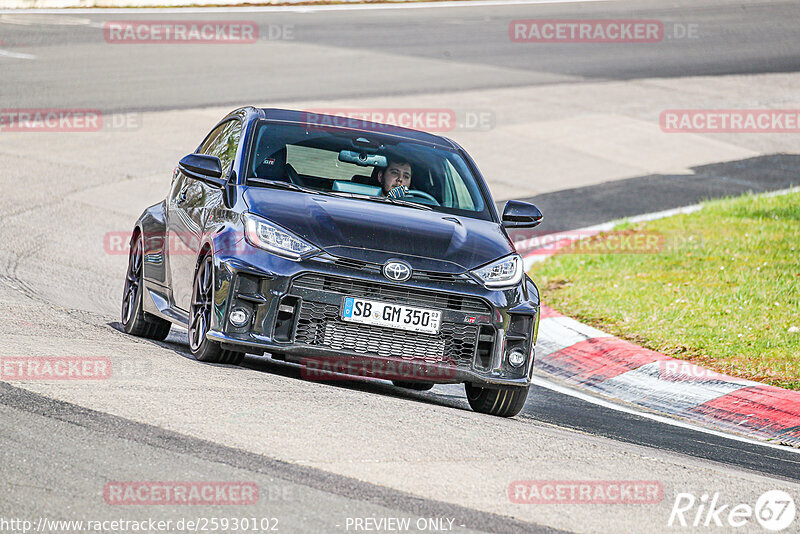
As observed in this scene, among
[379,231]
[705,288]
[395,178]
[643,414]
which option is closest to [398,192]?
[395,178]

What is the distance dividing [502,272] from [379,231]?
0.76 meters

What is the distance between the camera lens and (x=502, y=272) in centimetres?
737

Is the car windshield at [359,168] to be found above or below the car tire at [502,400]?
above

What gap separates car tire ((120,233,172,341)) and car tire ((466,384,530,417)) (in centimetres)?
244

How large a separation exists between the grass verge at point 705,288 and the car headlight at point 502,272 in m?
2.55

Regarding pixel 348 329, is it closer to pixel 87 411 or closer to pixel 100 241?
pixel 87 411

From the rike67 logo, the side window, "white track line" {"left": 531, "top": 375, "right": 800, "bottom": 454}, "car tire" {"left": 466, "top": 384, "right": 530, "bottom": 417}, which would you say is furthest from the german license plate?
"white track line" {"left": 531, "top": 375, "right": 800, "bottom": 454}

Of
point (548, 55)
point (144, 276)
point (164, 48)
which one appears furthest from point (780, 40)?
point (144, 276)

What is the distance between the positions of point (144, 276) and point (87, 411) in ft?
10.6

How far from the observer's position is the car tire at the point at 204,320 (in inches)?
288

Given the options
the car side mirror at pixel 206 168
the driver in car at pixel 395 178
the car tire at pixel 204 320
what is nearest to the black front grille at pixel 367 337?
the car tire at pixel 204 320

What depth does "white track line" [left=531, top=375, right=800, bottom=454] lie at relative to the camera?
7.89 meters

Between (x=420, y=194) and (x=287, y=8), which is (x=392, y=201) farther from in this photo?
(x=287, y=8)

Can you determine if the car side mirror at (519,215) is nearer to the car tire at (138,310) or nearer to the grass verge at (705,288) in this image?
the grass verge at (705,288)
